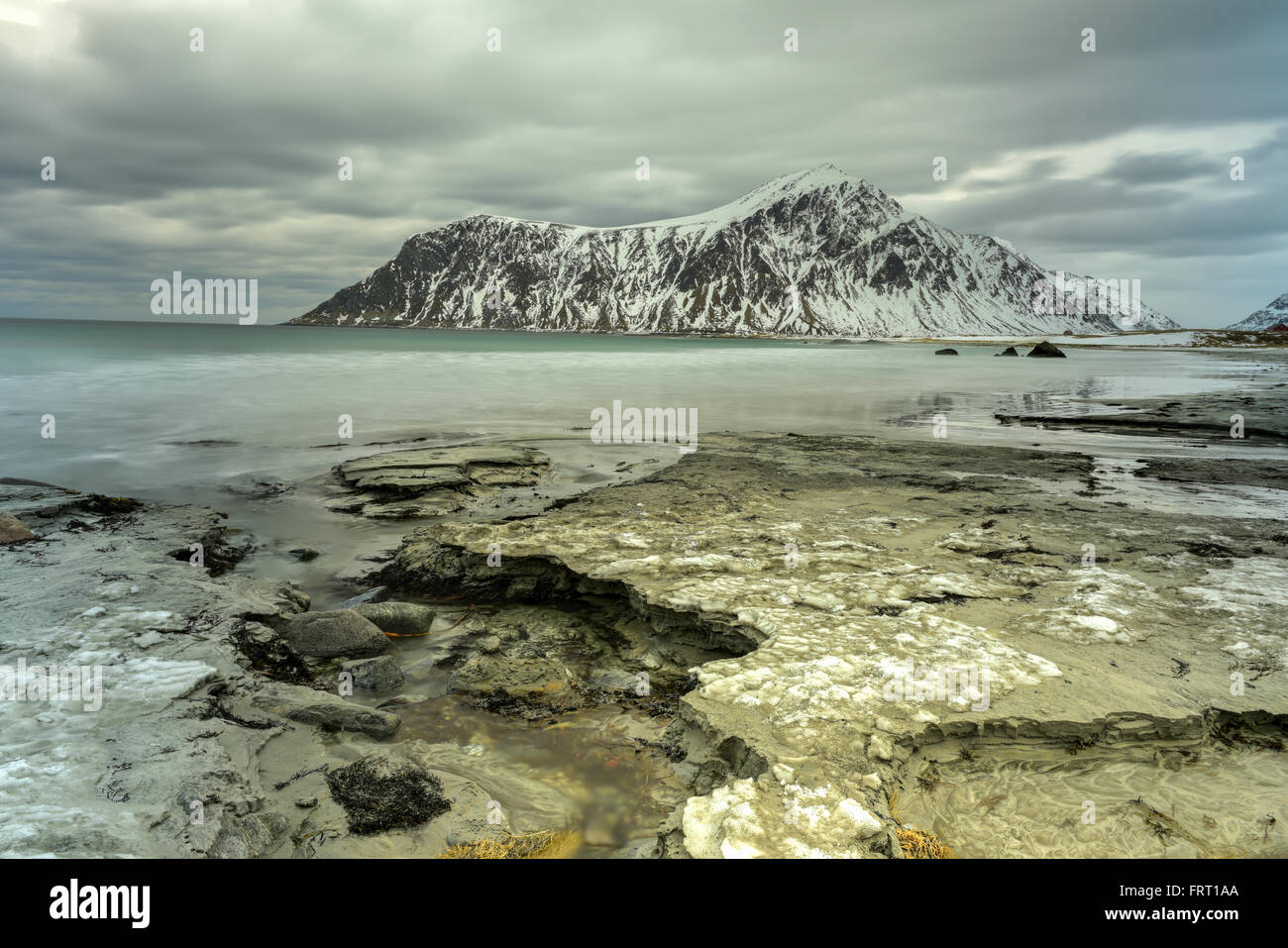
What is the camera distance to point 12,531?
8961 millimetres

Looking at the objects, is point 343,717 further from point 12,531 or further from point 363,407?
point 363,407

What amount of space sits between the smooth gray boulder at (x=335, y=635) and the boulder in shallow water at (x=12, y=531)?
5.17 m

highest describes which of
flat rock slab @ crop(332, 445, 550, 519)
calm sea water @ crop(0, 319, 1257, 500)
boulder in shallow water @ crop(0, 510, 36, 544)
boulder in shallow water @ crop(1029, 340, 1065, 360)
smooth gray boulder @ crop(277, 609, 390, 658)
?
boulder in shallow water @ crop(1029, 340, 1065, 360)

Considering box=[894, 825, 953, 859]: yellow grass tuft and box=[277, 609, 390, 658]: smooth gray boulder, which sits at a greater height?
box=[277, 609, 390, 658]: smooth gray boulder

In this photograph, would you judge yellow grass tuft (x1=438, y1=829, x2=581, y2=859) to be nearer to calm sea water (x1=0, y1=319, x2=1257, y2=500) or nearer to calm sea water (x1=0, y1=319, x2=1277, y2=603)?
calm sea water (x1=0, y1=319, x2=1277, y2=603)

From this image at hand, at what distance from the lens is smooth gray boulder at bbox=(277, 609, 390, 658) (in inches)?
258

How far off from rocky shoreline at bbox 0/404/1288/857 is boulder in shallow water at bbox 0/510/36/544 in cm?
27

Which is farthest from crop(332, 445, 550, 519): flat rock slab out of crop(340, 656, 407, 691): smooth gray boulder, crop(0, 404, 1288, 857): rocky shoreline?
crop(340, 656, 407, 691): smooth gray boulder

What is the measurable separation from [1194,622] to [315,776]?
7.67 m

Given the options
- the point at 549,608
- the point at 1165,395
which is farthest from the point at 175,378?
the point at 1165,395

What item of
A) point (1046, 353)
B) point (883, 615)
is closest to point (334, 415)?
point (883, 615)

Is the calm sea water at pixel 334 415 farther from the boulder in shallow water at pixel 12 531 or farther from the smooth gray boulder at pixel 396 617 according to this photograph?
the boulder in shallow water at pixel 12 531

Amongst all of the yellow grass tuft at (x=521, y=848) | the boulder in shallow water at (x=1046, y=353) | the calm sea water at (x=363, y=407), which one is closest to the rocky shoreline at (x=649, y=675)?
the yellow grass tuft at (x=521, y=848)
